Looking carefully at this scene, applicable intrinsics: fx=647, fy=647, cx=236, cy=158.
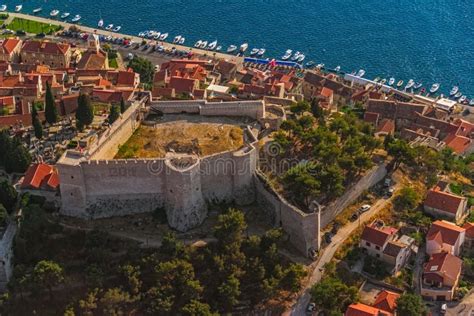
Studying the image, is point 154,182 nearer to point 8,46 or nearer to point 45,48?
point 45,48

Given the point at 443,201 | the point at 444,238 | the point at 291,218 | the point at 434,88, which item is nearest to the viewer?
the point at 291,218

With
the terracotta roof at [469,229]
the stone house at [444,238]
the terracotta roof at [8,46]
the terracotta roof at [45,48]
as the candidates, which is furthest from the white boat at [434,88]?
the terracotta roof at [8,46]

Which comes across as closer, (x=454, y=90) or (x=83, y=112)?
(x=83, y=112)

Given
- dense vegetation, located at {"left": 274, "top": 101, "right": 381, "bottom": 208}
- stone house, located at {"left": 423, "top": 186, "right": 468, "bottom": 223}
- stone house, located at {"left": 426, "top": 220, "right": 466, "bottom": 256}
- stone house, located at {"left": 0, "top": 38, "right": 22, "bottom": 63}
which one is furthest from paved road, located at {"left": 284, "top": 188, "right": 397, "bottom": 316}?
stone house, located at {"left": 0, "top": 38, "right": 22, "bottom": 63}

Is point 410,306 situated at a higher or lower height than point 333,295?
lower

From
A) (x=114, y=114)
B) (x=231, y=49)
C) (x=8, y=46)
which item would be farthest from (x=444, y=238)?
(x=8, y=46)

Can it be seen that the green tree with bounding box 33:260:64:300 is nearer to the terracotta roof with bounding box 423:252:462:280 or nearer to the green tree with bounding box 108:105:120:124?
the green tree with bounding box 108:105:120:124

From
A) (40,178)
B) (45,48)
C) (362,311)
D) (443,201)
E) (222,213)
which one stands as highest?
(45,48)
